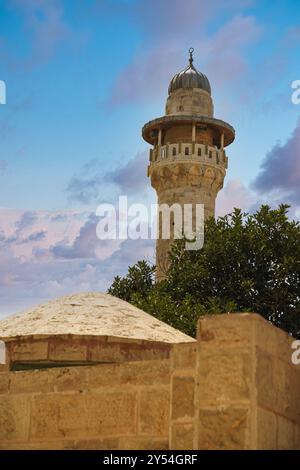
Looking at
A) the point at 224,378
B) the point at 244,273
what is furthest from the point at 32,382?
the point at 244,273

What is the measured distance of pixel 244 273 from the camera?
25438 millimetres

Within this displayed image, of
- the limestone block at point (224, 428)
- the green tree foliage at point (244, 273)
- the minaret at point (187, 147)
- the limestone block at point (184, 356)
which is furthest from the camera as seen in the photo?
the minaret at point (187, 147)

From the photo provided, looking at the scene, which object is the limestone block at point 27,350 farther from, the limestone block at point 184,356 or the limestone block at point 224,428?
the limestone block at point 224,428

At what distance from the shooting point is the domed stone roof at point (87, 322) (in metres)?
8.69

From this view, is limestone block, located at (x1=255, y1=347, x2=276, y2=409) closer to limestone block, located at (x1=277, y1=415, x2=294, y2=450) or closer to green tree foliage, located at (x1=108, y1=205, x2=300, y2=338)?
limestone block, located at (x1=277, y1=415, x2=294, y2=450)

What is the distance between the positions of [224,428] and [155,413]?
870 mm

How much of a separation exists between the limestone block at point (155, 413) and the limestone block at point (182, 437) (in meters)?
0.18

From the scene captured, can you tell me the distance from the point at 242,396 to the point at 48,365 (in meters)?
3.21

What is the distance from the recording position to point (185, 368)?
6.78 meters

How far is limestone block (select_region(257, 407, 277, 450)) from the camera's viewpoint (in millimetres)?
6188

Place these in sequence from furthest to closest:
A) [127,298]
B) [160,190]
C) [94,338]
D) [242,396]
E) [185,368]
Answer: [160,190] < [127,298] < [94,338] < [185,368] < [242,396]

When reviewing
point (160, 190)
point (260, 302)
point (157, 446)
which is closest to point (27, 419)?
point (157, 446)

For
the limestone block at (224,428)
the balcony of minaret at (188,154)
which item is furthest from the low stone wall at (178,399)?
the balcony of minaret at (188,154)
